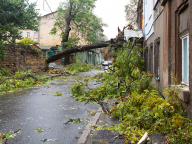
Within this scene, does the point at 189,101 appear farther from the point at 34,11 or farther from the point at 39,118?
the point at 34,11

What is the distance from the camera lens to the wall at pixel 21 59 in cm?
1435


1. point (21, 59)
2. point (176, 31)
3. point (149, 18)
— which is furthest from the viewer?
point (21, 59)

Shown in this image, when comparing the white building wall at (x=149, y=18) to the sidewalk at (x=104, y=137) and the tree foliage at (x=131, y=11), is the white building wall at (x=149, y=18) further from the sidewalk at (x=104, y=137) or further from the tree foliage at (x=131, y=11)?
the tree foliage at (x=131, y=11)

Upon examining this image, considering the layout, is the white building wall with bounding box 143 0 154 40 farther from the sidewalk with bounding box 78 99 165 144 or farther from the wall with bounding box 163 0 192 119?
the sidewalk with bounding box 78 99 165 144

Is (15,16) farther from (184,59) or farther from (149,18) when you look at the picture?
(184,59)

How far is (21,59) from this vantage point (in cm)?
1603

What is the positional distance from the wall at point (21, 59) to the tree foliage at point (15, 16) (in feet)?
3.64

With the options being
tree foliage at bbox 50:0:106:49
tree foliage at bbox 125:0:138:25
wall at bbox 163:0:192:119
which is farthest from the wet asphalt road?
tree foliage at bbox 50:0:106:49

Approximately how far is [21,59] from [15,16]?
3632 millimetres

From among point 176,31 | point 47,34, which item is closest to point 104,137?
point 176,31

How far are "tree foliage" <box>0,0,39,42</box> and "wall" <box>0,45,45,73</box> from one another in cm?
111

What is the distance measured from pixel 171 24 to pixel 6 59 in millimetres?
12459

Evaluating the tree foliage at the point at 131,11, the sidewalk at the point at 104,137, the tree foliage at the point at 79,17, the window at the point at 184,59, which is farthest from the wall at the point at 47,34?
the sidewalk at the point at 104,137

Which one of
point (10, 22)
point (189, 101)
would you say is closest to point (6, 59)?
point (10, 22)
